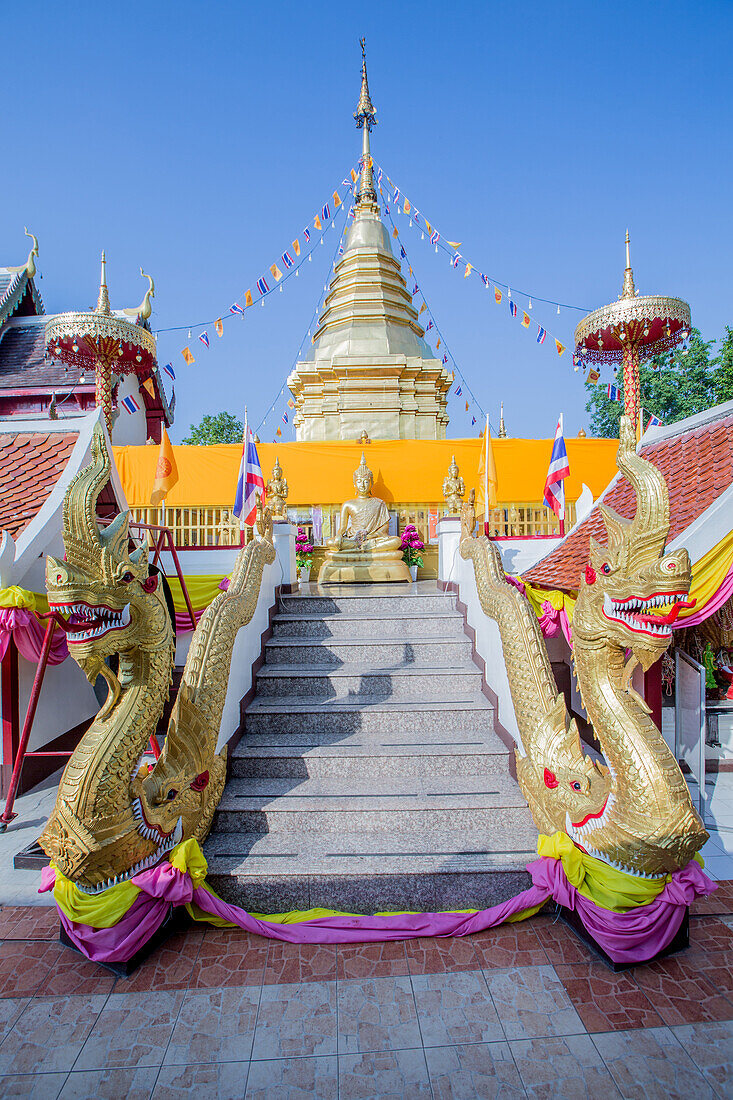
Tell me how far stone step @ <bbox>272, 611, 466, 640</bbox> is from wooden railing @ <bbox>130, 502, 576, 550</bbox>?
2546 millimetres

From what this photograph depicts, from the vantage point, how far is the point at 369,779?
3.99 metres

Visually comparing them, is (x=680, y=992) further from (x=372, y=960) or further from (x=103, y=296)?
(x=103, y=296)

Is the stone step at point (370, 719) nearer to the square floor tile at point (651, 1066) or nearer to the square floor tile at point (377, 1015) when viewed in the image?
the square floor tile at point (377, 1015)

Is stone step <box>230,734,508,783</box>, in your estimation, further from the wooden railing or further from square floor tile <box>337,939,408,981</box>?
the wooden railing

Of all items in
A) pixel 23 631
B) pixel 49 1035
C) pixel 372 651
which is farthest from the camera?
pixel 372 651

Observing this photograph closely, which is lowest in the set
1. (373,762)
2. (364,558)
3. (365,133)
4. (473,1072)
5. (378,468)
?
(473,1072)

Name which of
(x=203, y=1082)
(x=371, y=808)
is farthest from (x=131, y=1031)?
(x=371, y=808)

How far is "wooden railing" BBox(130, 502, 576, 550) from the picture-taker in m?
9.41

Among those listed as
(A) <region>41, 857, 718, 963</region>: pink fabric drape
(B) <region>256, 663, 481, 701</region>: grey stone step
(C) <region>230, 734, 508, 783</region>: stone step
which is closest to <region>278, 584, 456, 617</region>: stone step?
(B) <region>256, 663, 481, 701</region>: grey stone step

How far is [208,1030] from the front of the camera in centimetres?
246

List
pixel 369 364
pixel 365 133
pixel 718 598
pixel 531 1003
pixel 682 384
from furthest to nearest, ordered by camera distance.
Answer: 1. pixel 682 384
2. pixel 365 133
3. pixel 369 364
4. pixel 718 598
5. pixel 531 1003

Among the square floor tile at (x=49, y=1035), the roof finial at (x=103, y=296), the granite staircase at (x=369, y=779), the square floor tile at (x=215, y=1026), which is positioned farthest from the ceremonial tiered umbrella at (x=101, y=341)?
the square floor tile at (x=215, y=1026)

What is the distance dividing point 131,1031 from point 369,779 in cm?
193

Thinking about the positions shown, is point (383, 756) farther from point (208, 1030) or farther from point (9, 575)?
point (9, 575)
